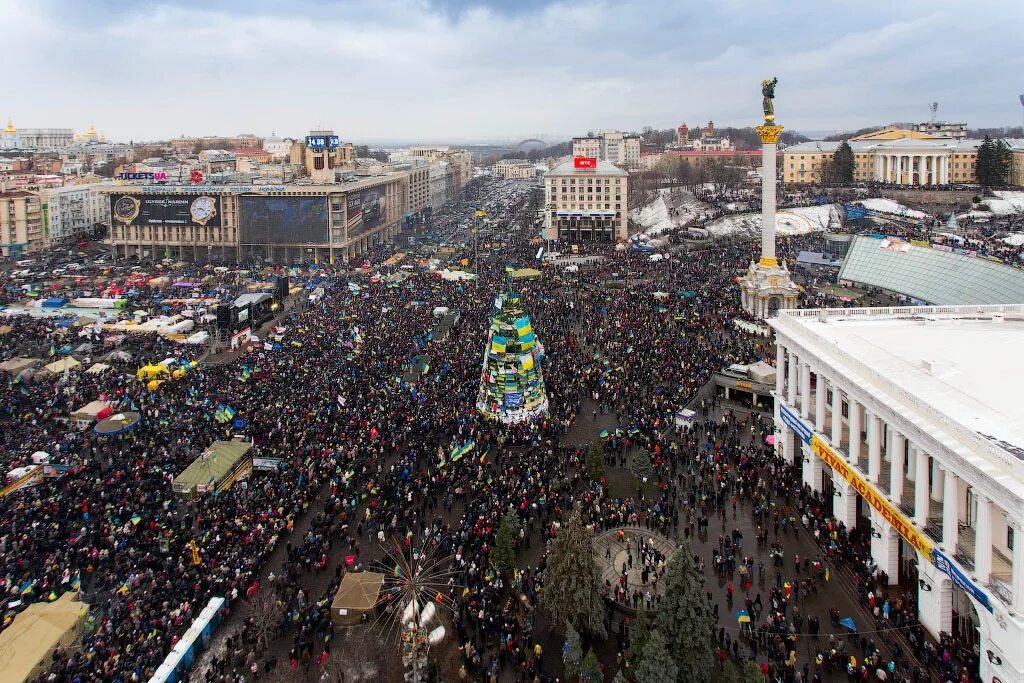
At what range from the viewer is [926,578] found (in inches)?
621

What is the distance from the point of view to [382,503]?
21.0 m

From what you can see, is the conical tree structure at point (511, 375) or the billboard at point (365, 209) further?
the billboard at point (365, 209)

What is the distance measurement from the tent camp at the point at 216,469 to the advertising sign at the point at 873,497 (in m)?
16.8

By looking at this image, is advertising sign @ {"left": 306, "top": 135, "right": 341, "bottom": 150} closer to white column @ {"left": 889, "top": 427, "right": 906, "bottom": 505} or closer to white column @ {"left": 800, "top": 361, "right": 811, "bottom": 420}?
white column @ {"left": 800, "top": 361, "right": 811, "bottom": 420}

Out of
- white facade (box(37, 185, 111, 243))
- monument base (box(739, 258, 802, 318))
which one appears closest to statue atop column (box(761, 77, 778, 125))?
monument base (box(739, 258, 802, 318))

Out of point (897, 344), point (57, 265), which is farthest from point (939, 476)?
point (57, 265)

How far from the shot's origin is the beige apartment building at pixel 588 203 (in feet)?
247

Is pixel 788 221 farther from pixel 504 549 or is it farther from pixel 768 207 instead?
pixel 504 549

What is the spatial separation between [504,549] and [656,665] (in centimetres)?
526

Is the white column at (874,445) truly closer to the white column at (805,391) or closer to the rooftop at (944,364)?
the rooftop at (944,364)

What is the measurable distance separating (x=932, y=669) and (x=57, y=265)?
242ft

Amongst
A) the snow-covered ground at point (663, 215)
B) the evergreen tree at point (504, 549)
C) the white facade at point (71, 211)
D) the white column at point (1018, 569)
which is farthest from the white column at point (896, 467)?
the white facade at point (71, 211)

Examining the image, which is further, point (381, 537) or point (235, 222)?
point (235, 222)

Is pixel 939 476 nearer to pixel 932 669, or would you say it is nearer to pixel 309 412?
pixel 932 669
